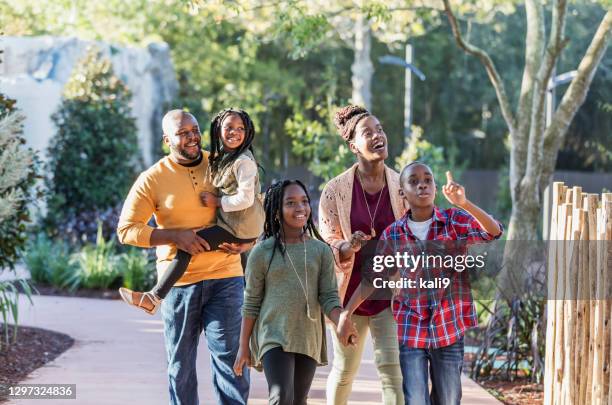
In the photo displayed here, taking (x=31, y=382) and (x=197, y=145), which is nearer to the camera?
(x=197, y=145)

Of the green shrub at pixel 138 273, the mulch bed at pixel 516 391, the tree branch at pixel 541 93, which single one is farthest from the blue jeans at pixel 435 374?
the green shrub at pixel 138 273

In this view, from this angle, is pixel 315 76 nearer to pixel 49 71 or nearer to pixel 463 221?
pixel 49 71

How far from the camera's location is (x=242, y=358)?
18.2 ft

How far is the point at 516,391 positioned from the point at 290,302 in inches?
157

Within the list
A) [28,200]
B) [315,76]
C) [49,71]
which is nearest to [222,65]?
[315,76]

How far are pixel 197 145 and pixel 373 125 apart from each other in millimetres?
939

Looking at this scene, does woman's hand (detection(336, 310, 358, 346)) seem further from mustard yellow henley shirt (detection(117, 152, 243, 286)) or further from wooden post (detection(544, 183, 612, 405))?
wooden post (detection(544, 183, 612, 405))

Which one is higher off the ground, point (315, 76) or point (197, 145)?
point (315, 76)

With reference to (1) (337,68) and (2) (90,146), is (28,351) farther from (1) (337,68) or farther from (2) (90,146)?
(1) (337,68)

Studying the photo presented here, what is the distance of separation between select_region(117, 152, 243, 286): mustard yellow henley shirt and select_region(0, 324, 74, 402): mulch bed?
228 centimetres

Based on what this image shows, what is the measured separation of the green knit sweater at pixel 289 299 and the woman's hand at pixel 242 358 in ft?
0.08

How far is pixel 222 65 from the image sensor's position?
36906mm

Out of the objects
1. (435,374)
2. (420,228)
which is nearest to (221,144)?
(420,228)

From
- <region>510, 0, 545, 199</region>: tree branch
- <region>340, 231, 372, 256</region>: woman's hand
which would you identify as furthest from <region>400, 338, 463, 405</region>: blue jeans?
<region>510, 0, 545, 199</region>: tree branch
